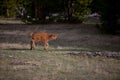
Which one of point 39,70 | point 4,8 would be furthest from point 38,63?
point 4,8

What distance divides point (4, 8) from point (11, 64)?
42.0 metres

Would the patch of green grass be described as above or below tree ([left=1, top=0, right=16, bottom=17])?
above

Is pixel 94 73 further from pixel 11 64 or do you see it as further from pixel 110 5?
pixel 110 5

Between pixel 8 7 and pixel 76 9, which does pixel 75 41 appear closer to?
pixel 76 9

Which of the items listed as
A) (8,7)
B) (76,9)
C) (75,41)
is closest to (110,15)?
(75,41)

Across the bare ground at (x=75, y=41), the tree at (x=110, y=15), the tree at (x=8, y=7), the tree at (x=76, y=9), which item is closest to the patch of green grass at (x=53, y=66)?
the bare ground at (x=75, y=41)

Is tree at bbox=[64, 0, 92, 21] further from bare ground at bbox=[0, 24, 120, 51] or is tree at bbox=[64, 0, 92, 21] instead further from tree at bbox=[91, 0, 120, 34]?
bare ground at bbox=[0, 24, 120, 51]

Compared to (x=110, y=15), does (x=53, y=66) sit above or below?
above

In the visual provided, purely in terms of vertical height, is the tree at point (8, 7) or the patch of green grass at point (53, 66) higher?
the patch of green grass at point (53, 66)

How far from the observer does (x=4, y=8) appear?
53094 millimetres

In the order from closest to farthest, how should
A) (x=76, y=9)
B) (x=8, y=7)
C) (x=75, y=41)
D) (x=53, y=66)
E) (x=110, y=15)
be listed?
(x=53, y=66) < (x=75, y=41) < (x=110, y=15) < (x=76, y=9) < (x=8, y=7)

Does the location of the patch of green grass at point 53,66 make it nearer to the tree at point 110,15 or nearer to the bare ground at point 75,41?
the bare ground at point 75,41

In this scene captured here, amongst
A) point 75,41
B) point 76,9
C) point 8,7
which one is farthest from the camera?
point 8,7

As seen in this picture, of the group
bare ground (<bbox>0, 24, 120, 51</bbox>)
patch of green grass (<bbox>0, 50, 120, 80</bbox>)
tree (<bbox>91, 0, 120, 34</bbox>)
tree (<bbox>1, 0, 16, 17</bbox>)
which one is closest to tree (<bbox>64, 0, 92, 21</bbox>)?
tree (<bbox>1, 0, 16, 17</bbox>)
